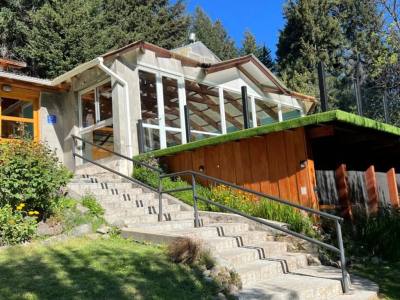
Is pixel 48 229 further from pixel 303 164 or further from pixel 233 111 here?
pixel 233 111

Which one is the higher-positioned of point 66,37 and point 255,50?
point 255,50

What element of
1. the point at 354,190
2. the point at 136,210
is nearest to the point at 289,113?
the point at 354,190

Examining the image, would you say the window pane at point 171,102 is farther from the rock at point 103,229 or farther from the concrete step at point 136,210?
the rock at point 103,229

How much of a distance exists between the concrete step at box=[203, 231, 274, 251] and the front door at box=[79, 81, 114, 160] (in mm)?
5652

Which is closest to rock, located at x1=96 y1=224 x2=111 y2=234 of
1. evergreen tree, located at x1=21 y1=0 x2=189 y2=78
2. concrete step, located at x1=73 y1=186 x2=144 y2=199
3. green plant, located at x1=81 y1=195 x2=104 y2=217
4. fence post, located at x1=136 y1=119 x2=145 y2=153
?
green plant, located at x1=81 y1=195 x2=104 y2=217

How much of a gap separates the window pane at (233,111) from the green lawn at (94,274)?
9.54 m

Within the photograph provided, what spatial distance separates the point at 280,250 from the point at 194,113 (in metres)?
7.89

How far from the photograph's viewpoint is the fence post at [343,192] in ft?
30.8

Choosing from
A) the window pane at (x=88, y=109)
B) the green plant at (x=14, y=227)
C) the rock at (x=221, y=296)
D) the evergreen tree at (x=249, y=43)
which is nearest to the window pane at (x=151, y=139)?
the window pane at (x=88, y=109)

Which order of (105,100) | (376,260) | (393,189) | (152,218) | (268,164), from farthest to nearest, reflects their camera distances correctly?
(105,100), (393,189), (268,164), (152,218), (376,260)

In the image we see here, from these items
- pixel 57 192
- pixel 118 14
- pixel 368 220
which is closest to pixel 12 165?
pixel 57 192

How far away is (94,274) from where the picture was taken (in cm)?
536

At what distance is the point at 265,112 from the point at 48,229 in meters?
→ 12.1

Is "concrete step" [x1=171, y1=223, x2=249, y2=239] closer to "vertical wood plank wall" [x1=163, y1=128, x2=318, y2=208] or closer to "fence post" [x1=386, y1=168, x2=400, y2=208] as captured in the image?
"vertical wood plank wall" [x1=163, y1=128, x2=318, y2=208]
